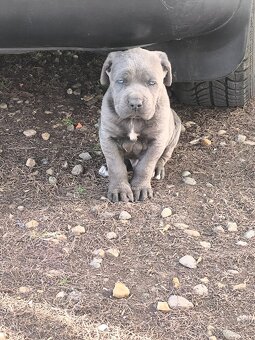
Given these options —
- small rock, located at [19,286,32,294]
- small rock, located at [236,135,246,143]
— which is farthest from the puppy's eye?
small rock, located at [19,286,32,294]

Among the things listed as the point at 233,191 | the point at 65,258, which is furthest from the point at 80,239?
the point at 233,191

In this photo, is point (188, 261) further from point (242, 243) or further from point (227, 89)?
point (227, 89)

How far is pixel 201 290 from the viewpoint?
300 centimetres

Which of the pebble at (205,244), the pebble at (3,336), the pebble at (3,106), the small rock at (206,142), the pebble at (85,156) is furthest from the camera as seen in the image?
the pebble at (3,106)

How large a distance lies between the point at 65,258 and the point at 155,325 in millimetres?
639

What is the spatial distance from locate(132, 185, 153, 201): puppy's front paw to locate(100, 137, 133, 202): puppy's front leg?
31mm

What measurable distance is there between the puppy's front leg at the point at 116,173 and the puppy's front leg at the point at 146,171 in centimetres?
5

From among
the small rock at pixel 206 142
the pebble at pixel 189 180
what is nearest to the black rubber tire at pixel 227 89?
the small rock at pixel 206 142

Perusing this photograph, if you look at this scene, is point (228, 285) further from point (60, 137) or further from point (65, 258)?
point (60, 137)

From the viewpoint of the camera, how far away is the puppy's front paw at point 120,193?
3.70m

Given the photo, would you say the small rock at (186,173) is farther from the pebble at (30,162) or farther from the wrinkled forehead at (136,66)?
the pebble at (30,162)

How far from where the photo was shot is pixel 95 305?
290 centimetres

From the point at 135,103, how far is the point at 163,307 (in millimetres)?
1128

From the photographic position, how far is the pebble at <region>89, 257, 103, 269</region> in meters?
3.17
